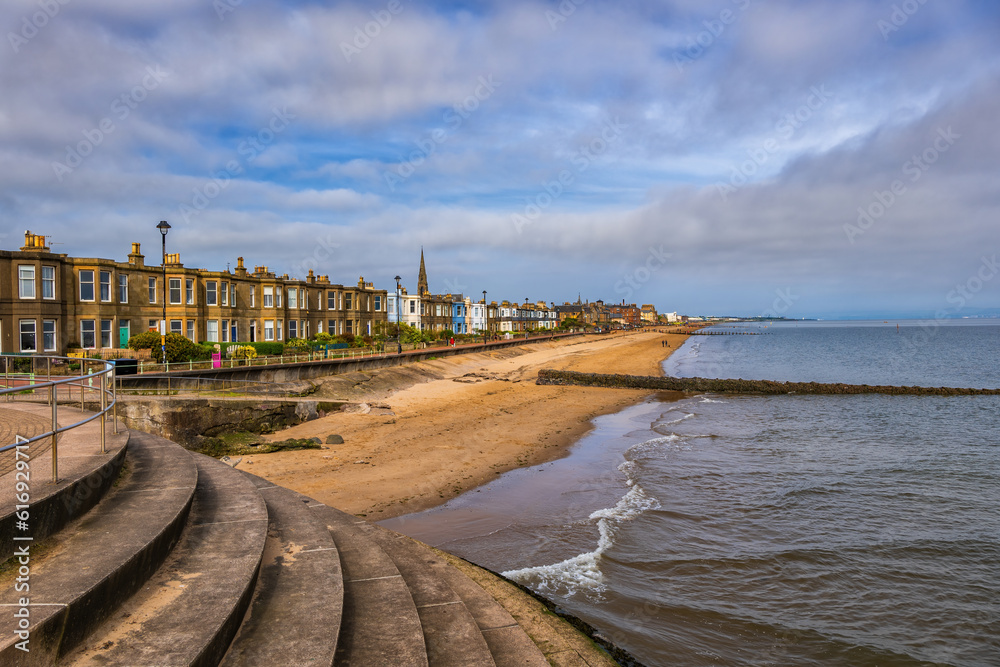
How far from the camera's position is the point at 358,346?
48.7 meters

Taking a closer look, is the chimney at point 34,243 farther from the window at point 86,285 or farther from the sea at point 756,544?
the sea at point 756,544

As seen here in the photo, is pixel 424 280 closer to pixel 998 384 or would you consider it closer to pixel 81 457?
pixel 998 384

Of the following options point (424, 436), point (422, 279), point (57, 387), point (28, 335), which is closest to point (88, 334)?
point (28, 335)

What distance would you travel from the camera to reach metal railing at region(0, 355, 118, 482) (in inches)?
186

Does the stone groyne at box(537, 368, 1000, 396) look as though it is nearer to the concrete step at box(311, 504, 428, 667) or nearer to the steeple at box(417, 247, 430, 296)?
the concrete step at box(311, 504, 428, 667)

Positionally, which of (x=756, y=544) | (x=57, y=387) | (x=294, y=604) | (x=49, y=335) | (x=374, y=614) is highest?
(x=49, y=335)

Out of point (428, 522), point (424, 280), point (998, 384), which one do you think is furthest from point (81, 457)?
point (424, 280)

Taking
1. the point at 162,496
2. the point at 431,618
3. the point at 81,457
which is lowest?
the point at 431,618

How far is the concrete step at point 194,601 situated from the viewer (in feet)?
11.7

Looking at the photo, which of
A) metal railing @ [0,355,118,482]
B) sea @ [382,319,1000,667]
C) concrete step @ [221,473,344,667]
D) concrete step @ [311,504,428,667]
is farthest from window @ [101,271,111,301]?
concrete step @ [311,504,428,667]

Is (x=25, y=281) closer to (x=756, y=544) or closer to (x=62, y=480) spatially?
(x=62, y=480)

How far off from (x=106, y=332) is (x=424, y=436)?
912 inches

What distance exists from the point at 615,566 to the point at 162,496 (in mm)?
7810

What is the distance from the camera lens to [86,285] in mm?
30578
